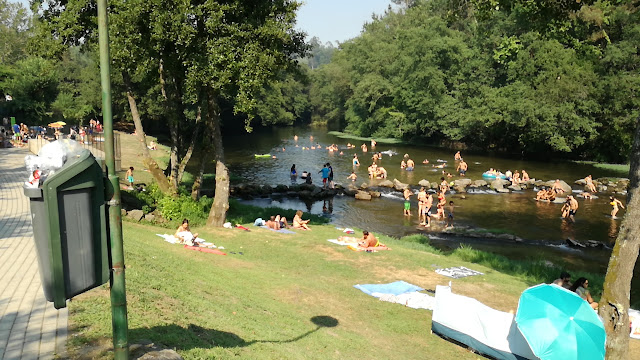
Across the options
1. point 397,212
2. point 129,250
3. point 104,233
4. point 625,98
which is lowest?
point 397,212

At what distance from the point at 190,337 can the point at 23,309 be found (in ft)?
8.71

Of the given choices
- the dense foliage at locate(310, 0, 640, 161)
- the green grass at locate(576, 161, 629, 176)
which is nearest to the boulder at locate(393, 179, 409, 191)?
the dense foliage at locate(310, 0, 640, 161)

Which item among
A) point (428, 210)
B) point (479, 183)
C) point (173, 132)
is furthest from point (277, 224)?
point (479, 183)

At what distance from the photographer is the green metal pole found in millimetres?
3932

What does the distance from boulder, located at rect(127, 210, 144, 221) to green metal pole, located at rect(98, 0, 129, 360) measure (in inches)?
592

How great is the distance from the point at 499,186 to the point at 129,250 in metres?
29.7

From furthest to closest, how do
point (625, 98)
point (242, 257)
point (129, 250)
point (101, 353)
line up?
1. point (625, 98)
2. point (242, 257)
3. point (129, 250)
4. point (101, 353)

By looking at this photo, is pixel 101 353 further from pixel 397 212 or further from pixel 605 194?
pixel 605 194

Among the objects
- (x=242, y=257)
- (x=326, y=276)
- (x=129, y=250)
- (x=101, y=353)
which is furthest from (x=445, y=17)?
(x=101, y=353)

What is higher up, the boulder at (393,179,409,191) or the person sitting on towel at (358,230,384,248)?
the person sitting on towel at (358,230,384,248)

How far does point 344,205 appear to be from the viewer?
30719 mm

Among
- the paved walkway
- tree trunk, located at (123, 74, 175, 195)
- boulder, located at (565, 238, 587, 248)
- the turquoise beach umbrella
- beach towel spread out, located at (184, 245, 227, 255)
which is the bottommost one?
boulder, located at (565, 238, 587, 248)

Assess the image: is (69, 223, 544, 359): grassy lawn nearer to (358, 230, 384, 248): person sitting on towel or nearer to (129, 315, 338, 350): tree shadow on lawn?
(129, 315, 338, 350): tree shadow on lawn

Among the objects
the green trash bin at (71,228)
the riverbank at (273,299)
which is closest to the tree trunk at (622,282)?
the riverbank at (273,299)
